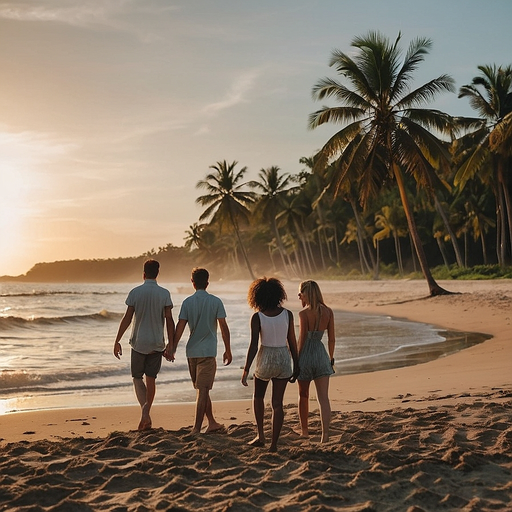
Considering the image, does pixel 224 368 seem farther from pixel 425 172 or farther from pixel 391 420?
pixel 425 172

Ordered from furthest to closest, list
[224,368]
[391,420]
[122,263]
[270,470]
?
[122,263], [224,368], [391,420], [270,470]

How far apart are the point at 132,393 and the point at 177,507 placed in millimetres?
5585

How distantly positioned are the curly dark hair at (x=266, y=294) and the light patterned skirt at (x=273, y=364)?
0.35m

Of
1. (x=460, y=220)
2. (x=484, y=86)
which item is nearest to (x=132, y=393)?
(x=484, y=86)

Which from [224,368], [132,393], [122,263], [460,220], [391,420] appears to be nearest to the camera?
[391,420]

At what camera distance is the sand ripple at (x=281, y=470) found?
3.89m

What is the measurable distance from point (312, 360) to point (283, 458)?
0.92m

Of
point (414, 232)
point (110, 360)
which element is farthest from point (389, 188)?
point (110, 360)

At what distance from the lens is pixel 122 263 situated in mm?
189000

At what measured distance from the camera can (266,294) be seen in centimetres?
522

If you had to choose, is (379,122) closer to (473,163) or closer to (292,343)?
(473,163)

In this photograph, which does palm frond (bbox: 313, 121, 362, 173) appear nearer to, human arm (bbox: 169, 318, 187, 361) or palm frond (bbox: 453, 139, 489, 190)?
palm frond (bbox: 453, 139, 489, 190)

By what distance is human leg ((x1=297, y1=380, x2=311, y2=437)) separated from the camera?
5.52 meters

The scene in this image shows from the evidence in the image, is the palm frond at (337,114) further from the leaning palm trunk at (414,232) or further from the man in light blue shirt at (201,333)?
the man in light blue shirt at (201,333)
